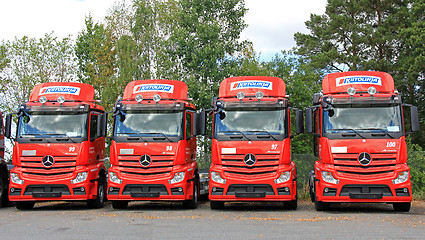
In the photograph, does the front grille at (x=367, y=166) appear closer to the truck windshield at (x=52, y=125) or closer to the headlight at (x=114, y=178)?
the headlight at (x=114, y=178)

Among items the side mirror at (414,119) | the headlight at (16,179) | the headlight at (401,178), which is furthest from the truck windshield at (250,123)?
the headlight at (16,179)

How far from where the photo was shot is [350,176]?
1596 cm

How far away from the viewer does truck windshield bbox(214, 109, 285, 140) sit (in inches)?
663

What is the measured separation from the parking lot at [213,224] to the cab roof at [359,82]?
353 centimetres

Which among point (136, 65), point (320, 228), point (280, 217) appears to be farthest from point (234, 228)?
point (136, 65)

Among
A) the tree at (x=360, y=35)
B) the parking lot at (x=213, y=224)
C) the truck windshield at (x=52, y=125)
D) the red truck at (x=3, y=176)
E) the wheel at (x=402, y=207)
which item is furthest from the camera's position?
the tree at (x=360, y=35)

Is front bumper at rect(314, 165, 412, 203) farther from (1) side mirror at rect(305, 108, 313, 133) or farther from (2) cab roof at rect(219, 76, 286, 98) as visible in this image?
(2) cab roof at rect(219, 76, 286, 98)

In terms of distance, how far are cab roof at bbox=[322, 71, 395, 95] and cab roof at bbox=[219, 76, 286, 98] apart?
4.81ft

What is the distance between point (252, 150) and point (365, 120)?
128 inches

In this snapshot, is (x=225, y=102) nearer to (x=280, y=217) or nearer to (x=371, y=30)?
(x=280, y=217)

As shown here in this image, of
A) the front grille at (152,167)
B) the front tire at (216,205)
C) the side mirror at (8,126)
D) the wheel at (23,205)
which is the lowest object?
the wheel at (23,205)

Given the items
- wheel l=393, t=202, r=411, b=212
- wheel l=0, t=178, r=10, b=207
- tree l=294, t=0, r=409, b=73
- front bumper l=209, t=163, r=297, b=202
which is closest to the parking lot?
wheel l=393, t=202, r=411, b=212

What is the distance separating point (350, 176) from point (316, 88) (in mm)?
15946

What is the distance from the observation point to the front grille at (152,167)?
17.2 metres
